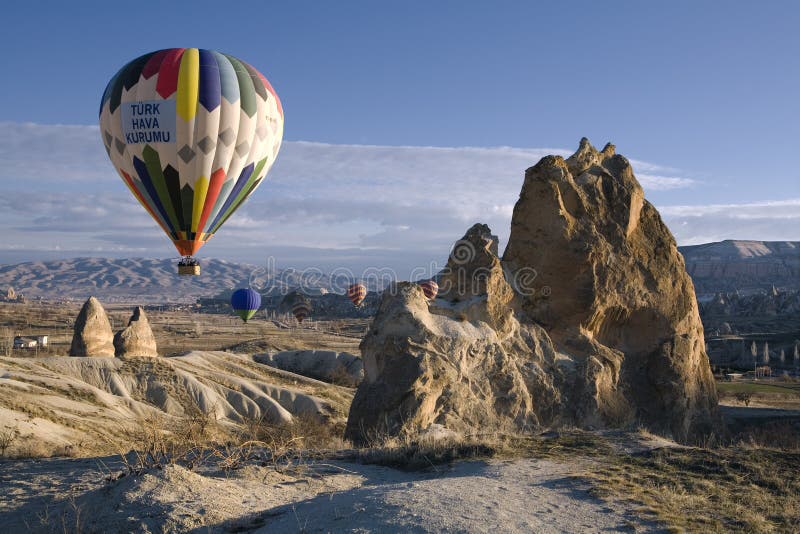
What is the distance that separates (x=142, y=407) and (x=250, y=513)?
20826 mm

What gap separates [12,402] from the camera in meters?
19.0

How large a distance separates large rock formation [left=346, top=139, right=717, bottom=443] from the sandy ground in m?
4.43

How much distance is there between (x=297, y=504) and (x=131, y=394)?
2409 cm

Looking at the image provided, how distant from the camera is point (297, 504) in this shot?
766cm

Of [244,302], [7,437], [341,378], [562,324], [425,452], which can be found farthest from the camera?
[244,302]

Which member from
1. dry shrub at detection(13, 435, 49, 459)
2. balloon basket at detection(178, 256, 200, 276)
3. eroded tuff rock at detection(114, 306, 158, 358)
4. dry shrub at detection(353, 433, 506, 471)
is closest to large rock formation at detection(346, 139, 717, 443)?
dry shrub at detection(353, 433, 506, 471)

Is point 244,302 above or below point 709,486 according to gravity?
below

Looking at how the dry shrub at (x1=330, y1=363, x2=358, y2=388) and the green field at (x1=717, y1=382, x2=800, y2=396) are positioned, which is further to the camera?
the green field at (x1=717, y1=382, x2=800, y2=396)

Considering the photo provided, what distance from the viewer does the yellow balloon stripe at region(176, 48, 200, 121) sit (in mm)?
23891

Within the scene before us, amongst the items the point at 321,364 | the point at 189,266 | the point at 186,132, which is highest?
the point at 186,132

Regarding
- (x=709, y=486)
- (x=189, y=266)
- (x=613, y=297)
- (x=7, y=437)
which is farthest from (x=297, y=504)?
(x=189, y=266)

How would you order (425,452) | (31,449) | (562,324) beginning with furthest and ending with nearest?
(562,324)
(31,449)
(425,452)

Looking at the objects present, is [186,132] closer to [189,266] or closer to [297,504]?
[189,266]

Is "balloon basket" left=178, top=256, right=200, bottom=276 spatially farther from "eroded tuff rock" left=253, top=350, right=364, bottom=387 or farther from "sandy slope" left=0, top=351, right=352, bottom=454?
"eroded tuff rock" left=253, top=350, right=364, bottom=387
